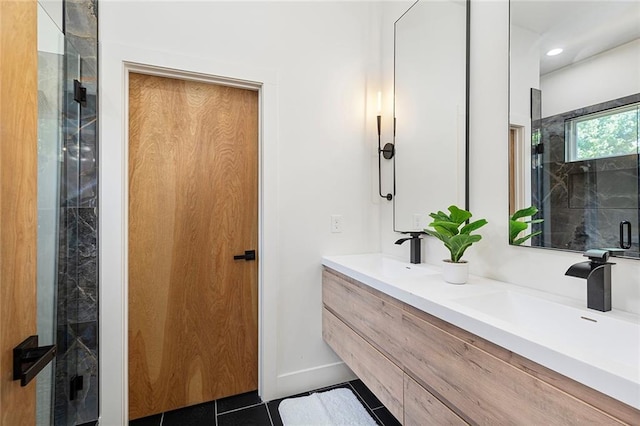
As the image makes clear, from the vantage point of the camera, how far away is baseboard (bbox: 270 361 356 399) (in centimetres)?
207

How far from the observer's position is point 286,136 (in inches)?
80.9

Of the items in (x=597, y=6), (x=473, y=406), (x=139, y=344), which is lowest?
(x=139, y=344)

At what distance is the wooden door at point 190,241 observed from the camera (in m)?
1.86

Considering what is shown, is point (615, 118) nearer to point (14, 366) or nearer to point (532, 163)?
point (532, 163)

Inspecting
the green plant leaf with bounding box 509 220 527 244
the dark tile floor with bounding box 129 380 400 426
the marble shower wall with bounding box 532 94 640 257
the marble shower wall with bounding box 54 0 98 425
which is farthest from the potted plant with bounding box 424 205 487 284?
the marble shower wall with bounding box 54 0 98 425

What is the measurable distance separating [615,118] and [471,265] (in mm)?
851

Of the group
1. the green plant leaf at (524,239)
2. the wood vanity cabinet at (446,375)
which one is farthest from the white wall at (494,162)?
the wood vanity cabinet at (446,375)

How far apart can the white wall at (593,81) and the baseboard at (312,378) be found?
197 centimetres

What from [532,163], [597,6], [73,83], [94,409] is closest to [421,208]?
[532,163]

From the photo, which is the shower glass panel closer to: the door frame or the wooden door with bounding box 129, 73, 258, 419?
the door frame

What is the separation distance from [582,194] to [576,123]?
283 mm

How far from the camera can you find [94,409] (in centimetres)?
167

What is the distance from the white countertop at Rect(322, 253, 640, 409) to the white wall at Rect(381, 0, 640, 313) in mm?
85

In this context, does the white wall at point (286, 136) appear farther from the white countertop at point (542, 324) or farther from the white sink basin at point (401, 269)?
the white countertop at point (542, 324)
